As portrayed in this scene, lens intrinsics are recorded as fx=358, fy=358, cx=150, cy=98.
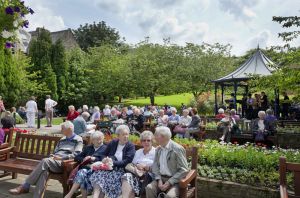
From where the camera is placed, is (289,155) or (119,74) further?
(119,74)

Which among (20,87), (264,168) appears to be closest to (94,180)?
(264,168)

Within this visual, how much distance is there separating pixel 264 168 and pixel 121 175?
263cm

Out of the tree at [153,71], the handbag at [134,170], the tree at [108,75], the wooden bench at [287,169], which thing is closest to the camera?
the wooden bench at [287,169]

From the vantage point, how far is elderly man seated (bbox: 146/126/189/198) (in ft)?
16.3

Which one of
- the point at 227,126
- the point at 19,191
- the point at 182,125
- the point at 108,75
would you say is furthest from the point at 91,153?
the point at 108,75

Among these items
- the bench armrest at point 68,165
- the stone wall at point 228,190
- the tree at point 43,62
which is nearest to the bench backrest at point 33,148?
the bench armrest at point 68,165

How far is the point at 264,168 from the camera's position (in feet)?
21.0

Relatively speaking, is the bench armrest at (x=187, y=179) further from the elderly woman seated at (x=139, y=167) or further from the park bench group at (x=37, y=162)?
the elderly woman seated at (x=139, y=167)

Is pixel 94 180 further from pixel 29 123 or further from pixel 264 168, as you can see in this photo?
pixel 29 123

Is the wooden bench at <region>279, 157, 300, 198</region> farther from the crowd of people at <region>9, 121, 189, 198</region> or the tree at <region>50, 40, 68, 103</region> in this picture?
the tree at <region>50, 40, 68, 103</region>

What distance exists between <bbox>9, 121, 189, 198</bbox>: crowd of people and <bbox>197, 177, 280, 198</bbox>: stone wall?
117 centimetres

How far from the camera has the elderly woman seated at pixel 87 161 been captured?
5539 millimetres

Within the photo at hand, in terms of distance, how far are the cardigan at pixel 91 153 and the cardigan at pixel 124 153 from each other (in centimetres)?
10

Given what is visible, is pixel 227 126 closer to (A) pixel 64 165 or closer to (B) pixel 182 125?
(B) pixel 182 125
